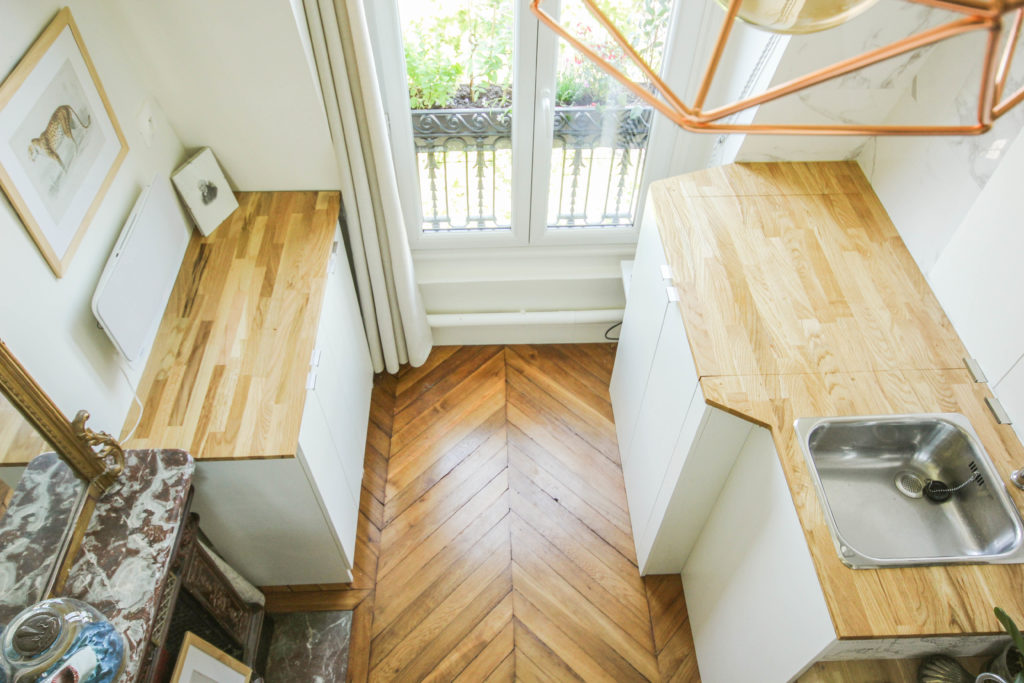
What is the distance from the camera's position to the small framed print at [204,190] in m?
2.01

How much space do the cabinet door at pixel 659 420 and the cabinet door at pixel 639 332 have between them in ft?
0.14

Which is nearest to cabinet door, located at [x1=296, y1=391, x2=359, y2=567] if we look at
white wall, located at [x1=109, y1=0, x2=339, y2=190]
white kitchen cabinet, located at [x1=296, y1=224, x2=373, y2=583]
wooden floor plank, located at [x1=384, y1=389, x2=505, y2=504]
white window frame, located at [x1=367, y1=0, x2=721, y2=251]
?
white kitchen cabinet, located at [x1=296, y1=224, x2=373, y2=583]

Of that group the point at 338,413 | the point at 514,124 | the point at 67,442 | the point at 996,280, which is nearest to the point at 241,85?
the point at 514,124

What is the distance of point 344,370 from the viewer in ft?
7.21

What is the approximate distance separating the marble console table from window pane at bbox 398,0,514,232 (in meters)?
1.34

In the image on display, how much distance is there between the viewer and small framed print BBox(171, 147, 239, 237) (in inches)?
79.0

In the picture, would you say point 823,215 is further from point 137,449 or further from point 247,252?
point 137,449

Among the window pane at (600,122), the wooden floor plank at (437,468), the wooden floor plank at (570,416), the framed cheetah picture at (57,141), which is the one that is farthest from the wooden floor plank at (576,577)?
the framed cheetah picture at (57,141)

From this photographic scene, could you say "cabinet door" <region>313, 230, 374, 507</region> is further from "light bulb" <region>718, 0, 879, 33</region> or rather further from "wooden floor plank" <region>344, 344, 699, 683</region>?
"light bulb" <region>718, 0, 879, 33</region>

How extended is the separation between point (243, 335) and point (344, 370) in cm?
40

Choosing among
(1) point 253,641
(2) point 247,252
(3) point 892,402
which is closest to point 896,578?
(3) point 892,402

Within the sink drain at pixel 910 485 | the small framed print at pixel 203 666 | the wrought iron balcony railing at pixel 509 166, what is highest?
the wrought iron balcony railing at pixel 509 166

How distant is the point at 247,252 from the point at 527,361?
1206 millimetres

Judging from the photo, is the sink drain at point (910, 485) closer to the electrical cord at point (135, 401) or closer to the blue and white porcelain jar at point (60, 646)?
the blue and white porcelain jar at point (60, 646)
